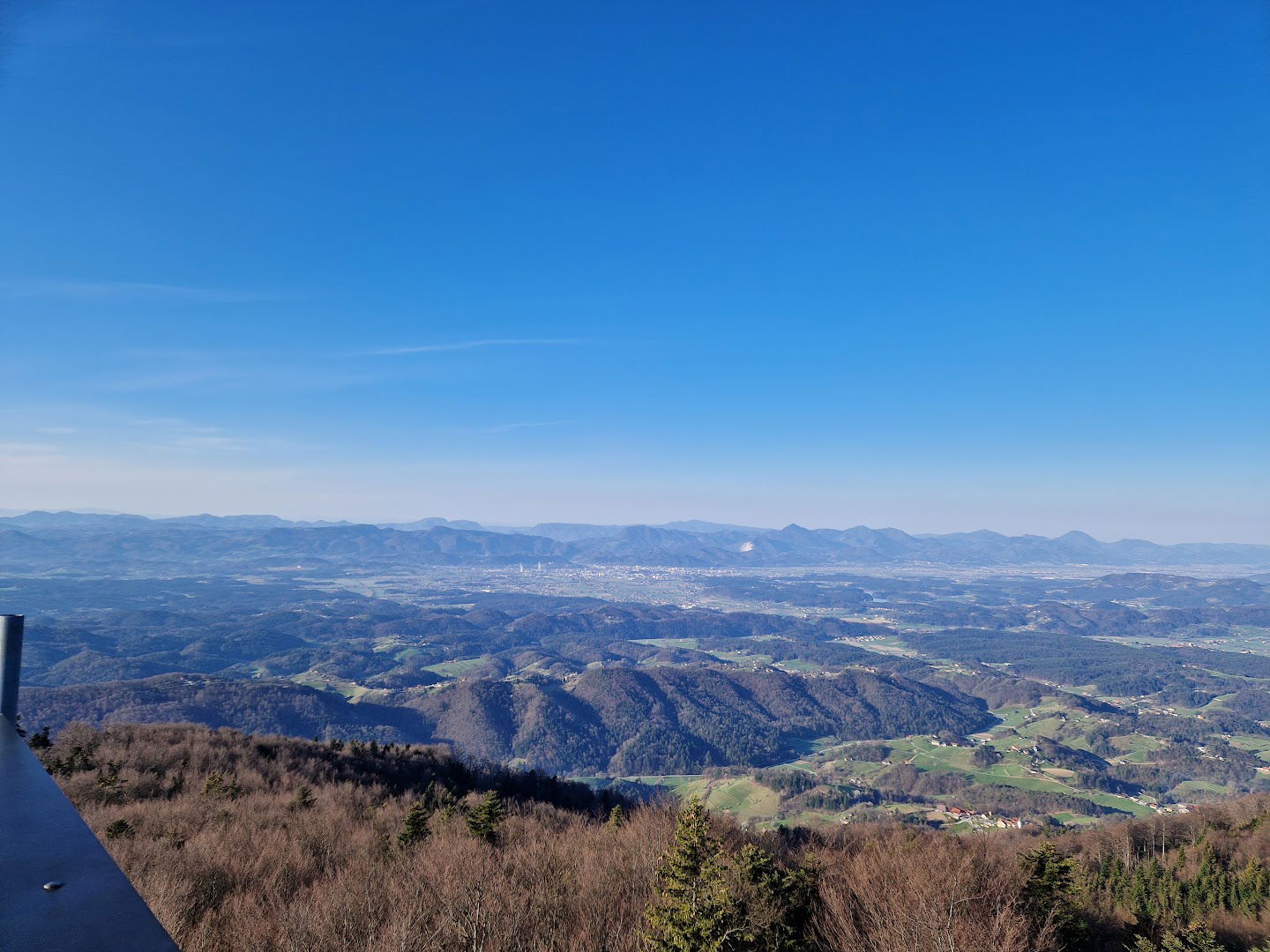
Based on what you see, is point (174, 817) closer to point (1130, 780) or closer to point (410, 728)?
point (410, 728)

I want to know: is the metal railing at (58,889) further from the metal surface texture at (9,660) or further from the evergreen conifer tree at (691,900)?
the evergreen conifer tree at (691,900)

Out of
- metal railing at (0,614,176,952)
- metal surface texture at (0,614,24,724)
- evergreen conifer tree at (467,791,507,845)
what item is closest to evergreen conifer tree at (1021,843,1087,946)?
evergreen conifer tree at (467,791,507,845)

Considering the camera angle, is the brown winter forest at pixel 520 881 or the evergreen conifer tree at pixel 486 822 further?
the evergreen conifer tree at pixel 486 822

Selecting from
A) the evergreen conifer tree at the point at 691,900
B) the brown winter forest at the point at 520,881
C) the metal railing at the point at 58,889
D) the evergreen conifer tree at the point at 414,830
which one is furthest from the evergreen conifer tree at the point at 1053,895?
the metal railing at the point at 58,889

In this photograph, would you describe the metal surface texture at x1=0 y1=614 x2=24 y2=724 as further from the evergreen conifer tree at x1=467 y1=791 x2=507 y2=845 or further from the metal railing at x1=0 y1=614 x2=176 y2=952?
the evergreen conifer tree at x1=467 y1=791 x2=507 y2=845

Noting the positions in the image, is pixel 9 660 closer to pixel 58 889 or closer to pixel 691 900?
pixel 58 889

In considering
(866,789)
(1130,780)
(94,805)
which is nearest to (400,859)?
(94,805)
